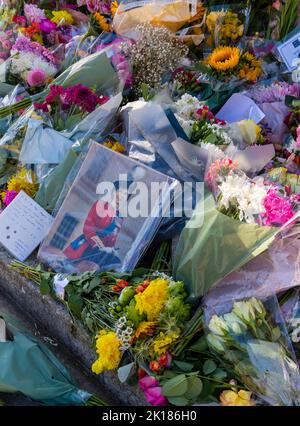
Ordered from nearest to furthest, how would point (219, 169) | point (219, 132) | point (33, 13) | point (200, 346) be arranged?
point (200, 346) → point (219, 169) → point (219, 132) → point (33, 13)

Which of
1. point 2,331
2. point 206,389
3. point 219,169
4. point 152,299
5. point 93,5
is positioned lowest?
point 206,389

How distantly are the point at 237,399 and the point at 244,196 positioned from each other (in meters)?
0.71

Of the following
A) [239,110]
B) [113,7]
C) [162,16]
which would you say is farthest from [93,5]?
[239,110]

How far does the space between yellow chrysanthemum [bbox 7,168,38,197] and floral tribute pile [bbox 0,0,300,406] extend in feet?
0.03

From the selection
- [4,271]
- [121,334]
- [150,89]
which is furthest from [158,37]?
[121,334]

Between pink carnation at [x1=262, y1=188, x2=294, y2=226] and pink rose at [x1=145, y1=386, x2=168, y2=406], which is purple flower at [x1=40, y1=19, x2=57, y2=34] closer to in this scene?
pink carnation at [x1=262, y1=188, x2=294, y2=226]

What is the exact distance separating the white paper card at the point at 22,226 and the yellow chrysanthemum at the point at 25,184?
0.44ft

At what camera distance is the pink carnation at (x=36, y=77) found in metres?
3.50

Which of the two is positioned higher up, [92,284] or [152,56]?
[152,56]

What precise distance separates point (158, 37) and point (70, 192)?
53.2 inches

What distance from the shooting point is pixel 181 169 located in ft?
8.16

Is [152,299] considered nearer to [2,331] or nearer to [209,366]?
[209,366]

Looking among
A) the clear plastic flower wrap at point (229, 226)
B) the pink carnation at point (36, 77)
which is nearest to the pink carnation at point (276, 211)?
the clear plastic flower wrap at point (229, 226)

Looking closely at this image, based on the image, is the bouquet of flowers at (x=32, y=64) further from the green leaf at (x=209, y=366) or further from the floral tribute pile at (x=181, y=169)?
the green leaf at (x=209, y=366)
